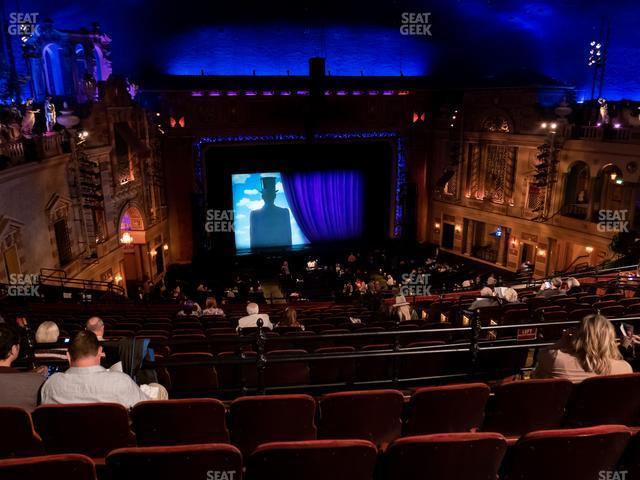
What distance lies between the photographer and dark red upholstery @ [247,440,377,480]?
8.36 ft

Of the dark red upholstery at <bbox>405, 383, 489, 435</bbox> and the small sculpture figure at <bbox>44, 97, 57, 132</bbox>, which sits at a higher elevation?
the small sculpture figure at <bbox>44, 97, 57, 132</bbox>

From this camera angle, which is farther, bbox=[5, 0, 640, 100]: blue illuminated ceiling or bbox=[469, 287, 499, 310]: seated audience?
bbox=[5, 0, 640, 100]: blue illuminated ceiling

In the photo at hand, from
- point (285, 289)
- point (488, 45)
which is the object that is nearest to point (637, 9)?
point (488, 45)

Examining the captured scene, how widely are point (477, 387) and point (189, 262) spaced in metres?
23.0

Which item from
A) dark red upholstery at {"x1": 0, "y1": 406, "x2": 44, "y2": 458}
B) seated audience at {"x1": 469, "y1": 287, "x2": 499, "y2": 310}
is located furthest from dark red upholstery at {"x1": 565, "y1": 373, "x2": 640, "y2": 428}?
seated audience at {"x1": 469, "y1": 287, "x2": 499, "y2": 310}

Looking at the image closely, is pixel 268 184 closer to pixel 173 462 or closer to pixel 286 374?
pixel 286 374

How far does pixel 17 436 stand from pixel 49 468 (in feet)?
2.56

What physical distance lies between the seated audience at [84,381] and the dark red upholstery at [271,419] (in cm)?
80

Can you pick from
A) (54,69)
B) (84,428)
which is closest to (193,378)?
(84,428)

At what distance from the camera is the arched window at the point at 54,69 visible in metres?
19.1

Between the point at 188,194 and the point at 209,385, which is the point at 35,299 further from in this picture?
the point at 188,194

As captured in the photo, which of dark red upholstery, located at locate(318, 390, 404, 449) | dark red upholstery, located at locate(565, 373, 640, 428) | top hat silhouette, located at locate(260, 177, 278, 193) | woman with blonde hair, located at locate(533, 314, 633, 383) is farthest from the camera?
top hat silhouette, located at locate(260, 177, 278, 193)

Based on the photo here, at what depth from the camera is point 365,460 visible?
262 centimetres

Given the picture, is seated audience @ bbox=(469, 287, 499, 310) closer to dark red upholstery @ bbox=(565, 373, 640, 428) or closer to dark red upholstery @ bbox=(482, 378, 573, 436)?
dark red upholstery @ bbox=(565, 373, 640, 428)
